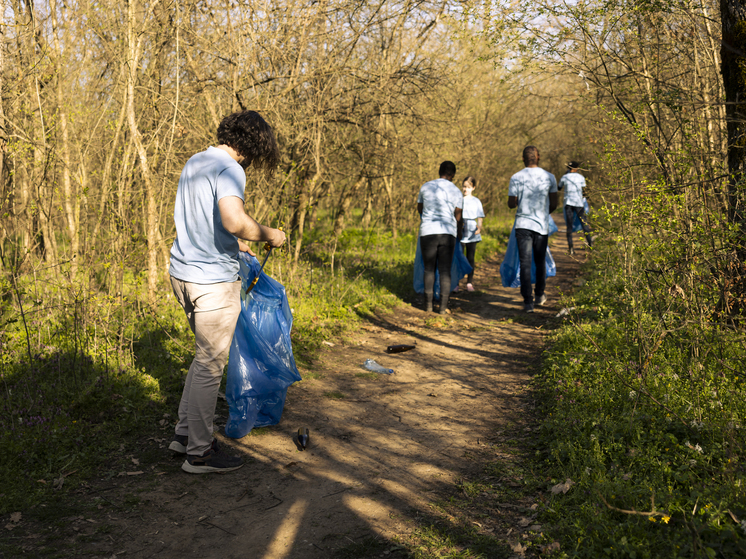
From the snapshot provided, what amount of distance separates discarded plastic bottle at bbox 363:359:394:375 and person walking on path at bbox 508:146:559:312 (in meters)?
2.82

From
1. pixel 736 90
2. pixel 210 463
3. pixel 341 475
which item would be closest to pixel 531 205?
pixel 736 90

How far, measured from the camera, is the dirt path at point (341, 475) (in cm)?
280

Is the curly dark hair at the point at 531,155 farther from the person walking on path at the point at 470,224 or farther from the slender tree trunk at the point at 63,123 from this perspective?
the slender tree trunk at the point at 63,123

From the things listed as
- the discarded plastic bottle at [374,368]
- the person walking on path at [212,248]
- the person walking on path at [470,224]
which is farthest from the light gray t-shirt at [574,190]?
the person walking on path at [212,248]

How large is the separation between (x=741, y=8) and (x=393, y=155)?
17.0 feet

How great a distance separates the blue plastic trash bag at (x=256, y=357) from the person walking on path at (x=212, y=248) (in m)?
0.34

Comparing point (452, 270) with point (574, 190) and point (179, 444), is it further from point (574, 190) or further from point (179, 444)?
point (179, 444)

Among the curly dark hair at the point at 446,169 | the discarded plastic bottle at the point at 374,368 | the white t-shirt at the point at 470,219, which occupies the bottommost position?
the discarded plastic bottle at the point at 374,368

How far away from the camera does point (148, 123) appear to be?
6.09 metres

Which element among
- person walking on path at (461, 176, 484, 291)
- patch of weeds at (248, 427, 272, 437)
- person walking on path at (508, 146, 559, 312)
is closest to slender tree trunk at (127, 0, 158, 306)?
patch of weeds at (248, 427, 272, 437)

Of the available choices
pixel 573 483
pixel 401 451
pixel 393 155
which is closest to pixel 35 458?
pixel 401 451

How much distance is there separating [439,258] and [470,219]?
5.60 feet

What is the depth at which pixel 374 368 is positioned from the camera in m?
5.55

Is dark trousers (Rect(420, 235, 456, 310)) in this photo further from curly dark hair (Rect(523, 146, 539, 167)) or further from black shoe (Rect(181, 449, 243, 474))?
black shoe (Rect(181, 449, 243, 474))
